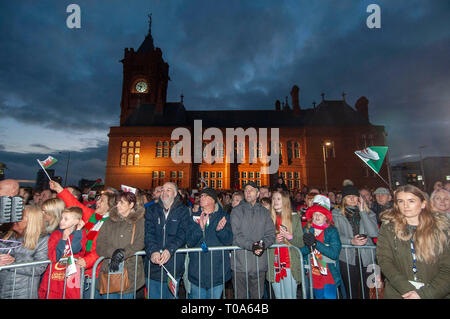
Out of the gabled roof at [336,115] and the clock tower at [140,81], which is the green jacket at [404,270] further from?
the clock tower at [140,81]

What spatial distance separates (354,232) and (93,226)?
471 cm

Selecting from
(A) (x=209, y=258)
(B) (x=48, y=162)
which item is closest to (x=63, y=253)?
(A) (x=209, y=258)

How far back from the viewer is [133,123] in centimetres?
2911

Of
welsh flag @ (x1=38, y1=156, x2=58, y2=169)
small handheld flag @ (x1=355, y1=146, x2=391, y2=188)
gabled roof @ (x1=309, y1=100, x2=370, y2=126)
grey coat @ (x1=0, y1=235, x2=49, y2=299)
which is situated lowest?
grey coat @ (x1=0, y1=235, x2=49, y2=299)

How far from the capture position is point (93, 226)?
3.74 metres

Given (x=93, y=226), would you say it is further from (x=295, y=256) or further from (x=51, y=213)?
(x=295, y=256)

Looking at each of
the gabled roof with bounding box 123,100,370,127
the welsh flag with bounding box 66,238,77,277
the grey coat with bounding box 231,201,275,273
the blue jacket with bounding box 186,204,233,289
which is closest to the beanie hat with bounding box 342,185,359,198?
the grey coat with bounding box 231,201,275,273

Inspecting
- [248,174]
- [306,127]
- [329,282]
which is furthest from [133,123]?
[329,282]

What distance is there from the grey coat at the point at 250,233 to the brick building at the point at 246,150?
73.4 feet

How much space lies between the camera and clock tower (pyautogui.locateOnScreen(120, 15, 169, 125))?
3123 cm

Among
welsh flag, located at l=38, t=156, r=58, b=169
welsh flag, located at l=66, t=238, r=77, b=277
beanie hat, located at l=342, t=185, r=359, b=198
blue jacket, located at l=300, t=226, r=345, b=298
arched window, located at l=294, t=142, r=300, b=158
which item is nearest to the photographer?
welsh flag, located at l=66, t=238, r=77, b=277

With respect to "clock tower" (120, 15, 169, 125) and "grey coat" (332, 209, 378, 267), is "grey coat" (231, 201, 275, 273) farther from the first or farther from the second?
"clock tower" (120, 15, 169, 125)

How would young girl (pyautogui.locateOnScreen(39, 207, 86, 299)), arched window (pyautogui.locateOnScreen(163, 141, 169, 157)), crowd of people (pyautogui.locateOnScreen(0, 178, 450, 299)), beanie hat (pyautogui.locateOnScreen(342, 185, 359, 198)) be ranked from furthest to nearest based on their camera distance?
arched window (pyautogui.locateOnScreen(163, 141, 169, 157)) → beanie hat (pyautogui.locateOnScreen(342, 185, 359, 198)) → young girl (pyautogui.locateOnScreen(39, 207, 86, 299)) → crowd of people (pyautogui.locateOnScreen(0, 178, 450, 299))

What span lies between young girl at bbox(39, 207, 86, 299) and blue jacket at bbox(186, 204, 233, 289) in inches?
64.4
